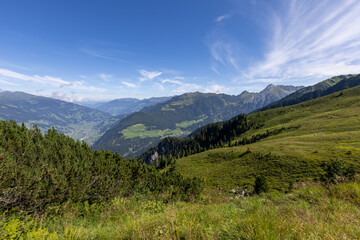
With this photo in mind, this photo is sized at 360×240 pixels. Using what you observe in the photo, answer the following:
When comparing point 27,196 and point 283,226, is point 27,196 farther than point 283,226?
Yes

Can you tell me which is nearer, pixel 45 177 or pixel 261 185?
pixel 45 177

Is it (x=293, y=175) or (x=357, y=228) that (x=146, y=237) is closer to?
(x=357, y=228)

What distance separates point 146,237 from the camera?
347 centimetres

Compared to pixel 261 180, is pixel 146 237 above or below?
above

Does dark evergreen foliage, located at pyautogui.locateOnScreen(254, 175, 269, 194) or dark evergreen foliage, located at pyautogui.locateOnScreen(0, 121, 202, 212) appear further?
dark evergreen foliage, located at pyautogui.locateOnScreen(254, 175, 269, 194)

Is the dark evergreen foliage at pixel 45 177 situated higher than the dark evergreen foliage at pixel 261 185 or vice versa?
the dark evergreen foliage at pixel 45 177

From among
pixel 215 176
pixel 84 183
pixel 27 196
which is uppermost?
pixel 27 196

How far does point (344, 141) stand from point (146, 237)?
55.9m

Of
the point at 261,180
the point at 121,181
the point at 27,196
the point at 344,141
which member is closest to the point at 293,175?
the point at 261,180

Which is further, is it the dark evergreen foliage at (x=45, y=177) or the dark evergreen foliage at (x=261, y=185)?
the dark evergreen foliage at (x=261, y=185)

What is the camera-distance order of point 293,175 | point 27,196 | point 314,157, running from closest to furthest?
point 27,196 → point 293,175 → point 314,157

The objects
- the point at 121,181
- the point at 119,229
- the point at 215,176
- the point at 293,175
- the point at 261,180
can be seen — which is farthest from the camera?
the point at 215,176

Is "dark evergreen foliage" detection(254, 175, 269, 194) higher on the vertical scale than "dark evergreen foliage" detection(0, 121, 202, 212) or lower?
lower

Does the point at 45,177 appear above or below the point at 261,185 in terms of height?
above
